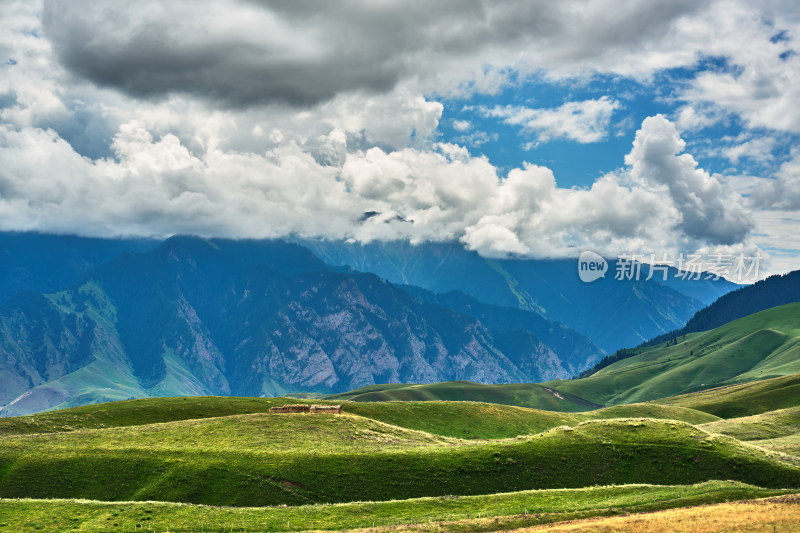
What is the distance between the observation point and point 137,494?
7750 centimetres

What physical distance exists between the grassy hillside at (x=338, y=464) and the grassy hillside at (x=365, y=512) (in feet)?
21.3

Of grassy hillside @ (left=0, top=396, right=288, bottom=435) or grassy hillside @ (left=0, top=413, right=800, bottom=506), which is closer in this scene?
grassy hillside @ (left=0, top=413, right=800, bottom=506)

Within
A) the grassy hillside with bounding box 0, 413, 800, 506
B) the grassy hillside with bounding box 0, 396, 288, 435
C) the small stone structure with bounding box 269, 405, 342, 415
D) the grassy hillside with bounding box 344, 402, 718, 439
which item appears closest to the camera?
the grassy hillside with bounding box 0, 413, 800, 506

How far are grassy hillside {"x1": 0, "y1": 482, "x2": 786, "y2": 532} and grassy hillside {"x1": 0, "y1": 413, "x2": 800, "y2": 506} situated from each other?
6.48m

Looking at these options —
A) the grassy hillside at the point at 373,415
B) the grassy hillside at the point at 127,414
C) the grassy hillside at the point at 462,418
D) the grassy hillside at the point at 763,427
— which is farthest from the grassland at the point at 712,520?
the grassy hillside at the point at 127,414

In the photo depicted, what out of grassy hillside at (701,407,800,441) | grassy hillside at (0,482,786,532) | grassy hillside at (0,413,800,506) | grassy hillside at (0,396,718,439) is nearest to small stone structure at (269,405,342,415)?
grassy hillside at (0,413,800,506)

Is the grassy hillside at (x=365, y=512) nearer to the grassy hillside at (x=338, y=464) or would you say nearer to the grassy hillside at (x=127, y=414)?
the grassy hillside at (x=338, y=464)

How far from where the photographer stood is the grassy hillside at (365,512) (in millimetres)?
64750

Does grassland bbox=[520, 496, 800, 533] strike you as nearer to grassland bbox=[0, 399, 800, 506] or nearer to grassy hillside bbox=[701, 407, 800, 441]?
grassland bbox=[0, 399, 800, 506]

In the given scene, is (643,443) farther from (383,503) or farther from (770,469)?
(383,503)

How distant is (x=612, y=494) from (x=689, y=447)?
24062 millimetres

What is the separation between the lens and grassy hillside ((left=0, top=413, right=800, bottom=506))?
79500 mm

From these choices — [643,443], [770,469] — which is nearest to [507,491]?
[643,443]

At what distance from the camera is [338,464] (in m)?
86.6
